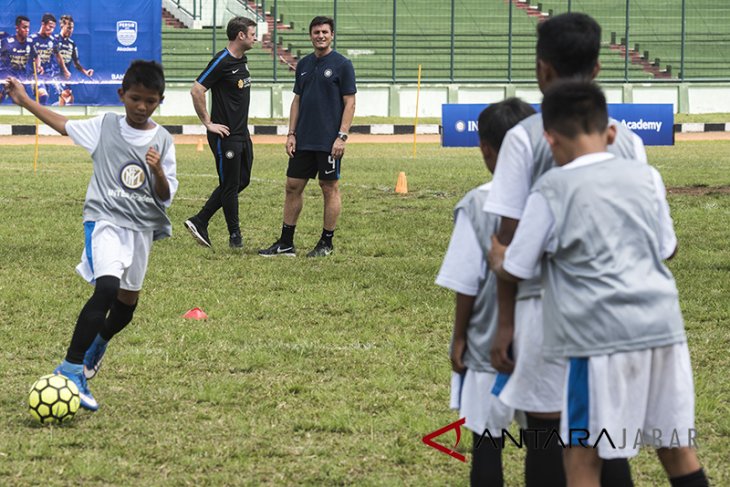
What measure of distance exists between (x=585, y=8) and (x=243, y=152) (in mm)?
28933

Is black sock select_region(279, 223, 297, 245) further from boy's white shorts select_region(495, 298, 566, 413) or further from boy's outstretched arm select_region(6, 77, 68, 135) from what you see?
boy's white shorts select_region(495, 298, 566, 413)

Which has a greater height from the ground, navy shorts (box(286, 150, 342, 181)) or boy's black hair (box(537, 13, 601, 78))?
boy's black hair (box(537, 13, 601, 78))

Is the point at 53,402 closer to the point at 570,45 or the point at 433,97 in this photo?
the point at 570,45

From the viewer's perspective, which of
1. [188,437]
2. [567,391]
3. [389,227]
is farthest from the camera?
[389,227]

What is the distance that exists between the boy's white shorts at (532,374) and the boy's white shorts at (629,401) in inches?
7.3

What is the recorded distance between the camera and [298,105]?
455 inches

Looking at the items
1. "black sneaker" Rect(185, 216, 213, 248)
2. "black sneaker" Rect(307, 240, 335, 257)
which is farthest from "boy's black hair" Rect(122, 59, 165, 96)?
"black sneaker" Rect(185, 216, 213, 248)

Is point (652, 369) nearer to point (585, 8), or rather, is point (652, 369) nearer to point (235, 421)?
point (235, 421)

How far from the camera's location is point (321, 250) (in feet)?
37.5

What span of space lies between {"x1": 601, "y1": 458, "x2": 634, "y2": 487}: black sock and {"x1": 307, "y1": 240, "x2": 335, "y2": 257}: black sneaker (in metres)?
7.39

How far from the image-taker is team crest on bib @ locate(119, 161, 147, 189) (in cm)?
632

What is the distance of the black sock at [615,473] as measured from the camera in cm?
402

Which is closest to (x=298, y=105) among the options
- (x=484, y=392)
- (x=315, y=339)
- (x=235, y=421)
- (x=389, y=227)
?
(x=389, y=227)

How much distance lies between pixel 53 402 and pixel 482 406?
A: 8.35ft
